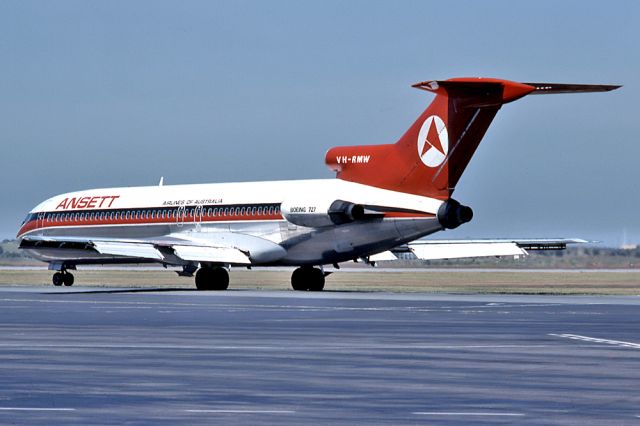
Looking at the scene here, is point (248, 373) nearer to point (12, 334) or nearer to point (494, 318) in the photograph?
point (12, 334)

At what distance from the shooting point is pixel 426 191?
47.3m

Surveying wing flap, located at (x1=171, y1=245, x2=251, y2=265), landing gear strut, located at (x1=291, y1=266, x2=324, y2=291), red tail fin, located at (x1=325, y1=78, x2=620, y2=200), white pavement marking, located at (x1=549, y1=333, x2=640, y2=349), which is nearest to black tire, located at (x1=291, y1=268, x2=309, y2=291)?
landing gear strut, located at (x1=291, y1=266, x2=324, y2=291)

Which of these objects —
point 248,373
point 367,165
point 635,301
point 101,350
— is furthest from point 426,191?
point 248,373

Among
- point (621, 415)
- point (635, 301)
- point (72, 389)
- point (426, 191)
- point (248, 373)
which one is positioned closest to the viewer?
point (621, 415)

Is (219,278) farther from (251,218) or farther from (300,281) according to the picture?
(300,281)

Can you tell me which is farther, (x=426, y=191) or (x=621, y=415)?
(x=426, y=191)

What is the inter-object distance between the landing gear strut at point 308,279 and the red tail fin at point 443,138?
21.5ft

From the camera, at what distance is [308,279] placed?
55.1 m

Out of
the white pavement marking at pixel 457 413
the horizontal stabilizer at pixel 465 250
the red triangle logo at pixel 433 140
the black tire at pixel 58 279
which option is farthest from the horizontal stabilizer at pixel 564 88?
the white pavement marking at pixel 457 413

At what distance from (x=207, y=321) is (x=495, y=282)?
37.9 metres

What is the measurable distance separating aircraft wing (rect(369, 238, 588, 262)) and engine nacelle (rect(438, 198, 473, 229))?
6918 millimetres

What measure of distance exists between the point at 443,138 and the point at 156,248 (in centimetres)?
1268

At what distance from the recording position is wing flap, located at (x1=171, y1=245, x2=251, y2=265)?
52625 mm

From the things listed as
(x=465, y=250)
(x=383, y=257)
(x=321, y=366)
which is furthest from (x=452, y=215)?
(x=321, y=366)
